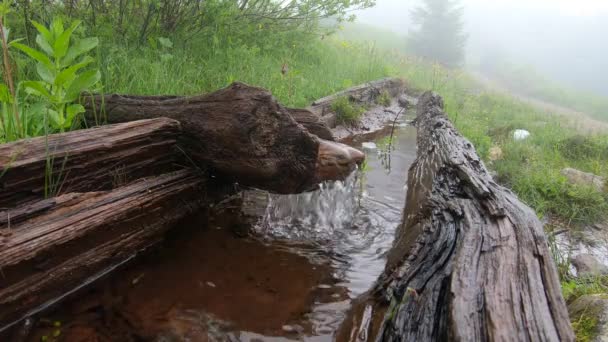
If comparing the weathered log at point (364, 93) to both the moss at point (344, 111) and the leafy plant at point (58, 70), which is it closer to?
the moss at point (344, 111)

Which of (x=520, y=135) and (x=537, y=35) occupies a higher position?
(x=537, y=35)

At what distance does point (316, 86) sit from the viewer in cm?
676

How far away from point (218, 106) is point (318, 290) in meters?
1.32

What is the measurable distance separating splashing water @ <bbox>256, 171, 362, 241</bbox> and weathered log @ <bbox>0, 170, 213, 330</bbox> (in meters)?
0.92

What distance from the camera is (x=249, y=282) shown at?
227 cm

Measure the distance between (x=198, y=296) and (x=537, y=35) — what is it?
6924 centimetres

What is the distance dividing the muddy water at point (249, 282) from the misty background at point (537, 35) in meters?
34.1

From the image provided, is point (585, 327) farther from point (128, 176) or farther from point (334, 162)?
point (128, 176)

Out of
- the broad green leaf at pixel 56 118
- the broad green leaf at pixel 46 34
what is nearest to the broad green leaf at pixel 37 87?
the broad green leaf at pixel 56 118

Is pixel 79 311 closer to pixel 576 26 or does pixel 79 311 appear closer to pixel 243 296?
pixel 243 296

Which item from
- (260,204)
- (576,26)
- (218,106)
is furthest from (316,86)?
(576,26)

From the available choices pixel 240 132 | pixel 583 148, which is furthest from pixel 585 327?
pixel 583 148

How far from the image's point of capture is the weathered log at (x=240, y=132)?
241 centimetres

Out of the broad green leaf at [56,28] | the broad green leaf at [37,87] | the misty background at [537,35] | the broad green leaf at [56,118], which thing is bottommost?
the broad green leaf at [56,118]
